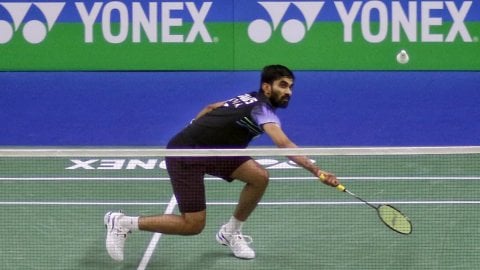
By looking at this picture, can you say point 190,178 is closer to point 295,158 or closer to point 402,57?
point 295,158

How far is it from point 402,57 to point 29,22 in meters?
4.08

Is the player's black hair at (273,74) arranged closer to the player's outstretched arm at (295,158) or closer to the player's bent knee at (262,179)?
the player's outstretched arm at (295,158)

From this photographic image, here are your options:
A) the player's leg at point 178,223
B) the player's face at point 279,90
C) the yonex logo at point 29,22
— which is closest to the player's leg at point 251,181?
the player's leg at point 178,223

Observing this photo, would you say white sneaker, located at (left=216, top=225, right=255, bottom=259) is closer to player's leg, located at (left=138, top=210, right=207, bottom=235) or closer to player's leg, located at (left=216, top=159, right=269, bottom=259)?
player's leg, located at (left=216, top=159, right=269, bottom=259)

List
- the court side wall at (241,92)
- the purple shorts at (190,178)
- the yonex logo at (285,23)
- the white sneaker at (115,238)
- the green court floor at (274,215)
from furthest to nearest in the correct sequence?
the court side wall at (241,92) → the yonex logo at (285,23) → the green court floor at (274,215) → the white sneaker at (115,238) → the purple shorts at (190,178)

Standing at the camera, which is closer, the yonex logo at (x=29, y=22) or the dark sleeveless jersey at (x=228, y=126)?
the dark sleeveless jersey at (x=228, y=126)

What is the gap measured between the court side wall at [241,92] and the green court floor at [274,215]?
1.78 ft

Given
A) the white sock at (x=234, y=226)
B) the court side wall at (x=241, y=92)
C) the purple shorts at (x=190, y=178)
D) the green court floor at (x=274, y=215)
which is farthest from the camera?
the court side wall at (x=241, y=92)

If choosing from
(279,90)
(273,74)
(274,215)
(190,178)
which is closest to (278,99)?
(279,90)

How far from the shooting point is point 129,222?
18.4ft

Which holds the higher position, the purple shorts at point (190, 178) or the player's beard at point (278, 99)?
the player's beard at point (278, 99)

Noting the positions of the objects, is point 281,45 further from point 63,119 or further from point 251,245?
point 251,245

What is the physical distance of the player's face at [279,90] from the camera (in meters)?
5.51

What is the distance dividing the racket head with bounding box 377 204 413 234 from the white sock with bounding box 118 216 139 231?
61.0 inches
